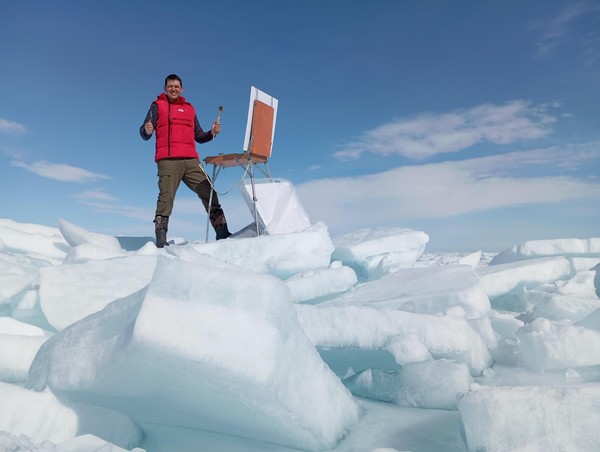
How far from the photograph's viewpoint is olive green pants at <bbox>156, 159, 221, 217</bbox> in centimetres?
438

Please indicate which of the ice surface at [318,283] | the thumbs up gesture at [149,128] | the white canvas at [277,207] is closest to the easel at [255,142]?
the white canvas at [277,207]

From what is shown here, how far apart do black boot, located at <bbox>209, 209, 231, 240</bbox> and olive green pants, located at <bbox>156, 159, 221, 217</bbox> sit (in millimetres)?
55

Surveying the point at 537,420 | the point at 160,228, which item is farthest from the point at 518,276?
the point at 160,228

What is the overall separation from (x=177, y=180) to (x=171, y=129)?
48 cm

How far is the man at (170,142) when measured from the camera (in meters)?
4.36

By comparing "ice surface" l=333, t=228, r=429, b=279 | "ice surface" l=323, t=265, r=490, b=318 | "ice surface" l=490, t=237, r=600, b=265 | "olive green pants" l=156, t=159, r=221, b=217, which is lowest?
"ice surface" l=323, t=265, r=490, b=318

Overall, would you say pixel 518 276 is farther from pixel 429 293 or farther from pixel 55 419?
pixel 55 419

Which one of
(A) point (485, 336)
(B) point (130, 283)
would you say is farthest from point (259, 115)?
(A) point (485, 336)

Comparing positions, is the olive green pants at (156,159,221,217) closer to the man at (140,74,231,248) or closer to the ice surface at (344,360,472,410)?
the man at (140,74,231,248)

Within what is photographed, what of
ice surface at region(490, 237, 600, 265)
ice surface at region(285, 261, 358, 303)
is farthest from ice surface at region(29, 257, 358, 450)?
ice surface at region(490, 237, 600, 265)

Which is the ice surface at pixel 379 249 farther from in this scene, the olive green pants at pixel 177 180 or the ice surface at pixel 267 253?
the olive green pants at pixel 177 180

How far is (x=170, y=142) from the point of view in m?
4.46

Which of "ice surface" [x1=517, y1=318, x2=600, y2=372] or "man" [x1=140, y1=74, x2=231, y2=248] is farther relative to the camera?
"man" [x1=140, y1=74, x2=231, y2=248]

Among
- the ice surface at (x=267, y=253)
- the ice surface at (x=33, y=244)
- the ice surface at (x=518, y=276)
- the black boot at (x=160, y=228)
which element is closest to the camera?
the ice surface at (x=518, y=276)
